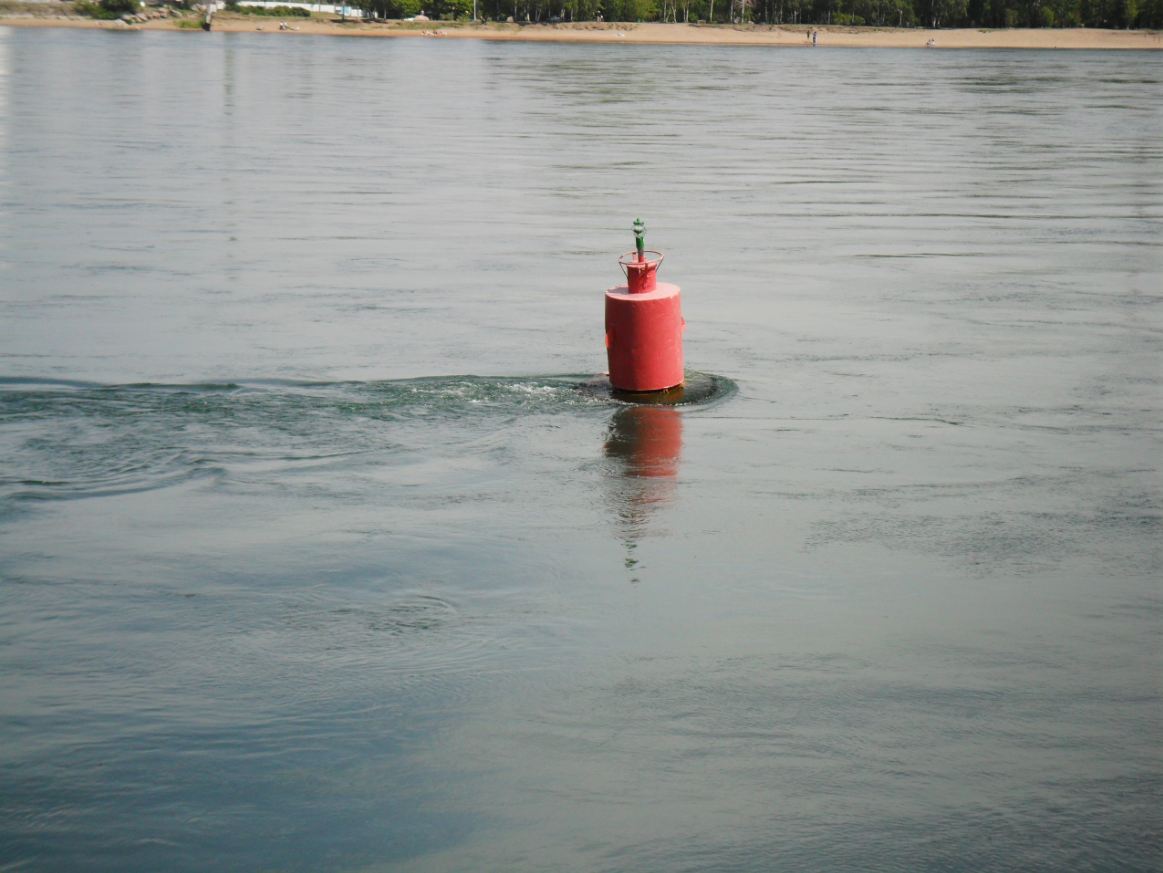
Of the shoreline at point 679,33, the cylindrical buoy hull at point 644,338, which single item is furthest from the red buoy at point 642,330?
the shoreline at point 679,33

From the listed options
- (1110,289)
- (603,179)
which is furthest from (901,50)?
(1110,289)

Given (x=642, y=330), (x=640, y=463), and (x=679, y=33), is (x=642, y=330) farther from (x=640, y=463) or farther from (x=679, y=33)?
(x=679, y=33)

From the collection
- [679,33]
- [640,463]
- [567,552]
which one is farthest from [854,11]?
[567,552]

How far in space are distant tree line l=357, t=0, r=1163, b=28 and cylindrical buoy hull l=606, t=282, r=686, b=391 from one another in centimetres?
17056

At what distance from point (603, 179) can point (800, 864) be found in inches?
808

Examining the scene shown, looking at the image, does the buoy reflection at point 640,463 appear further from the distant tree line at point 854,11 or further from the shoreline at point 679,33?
the distant tree line at point 854,11

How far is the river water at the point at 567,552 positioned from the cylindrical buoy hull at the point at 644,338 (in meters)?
0.26

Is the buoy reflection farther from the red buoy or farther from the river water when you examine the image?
the red buoy

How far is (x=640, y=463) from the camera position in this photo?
909 centimetres

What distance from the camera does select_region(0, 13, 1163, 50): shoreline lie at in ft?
505

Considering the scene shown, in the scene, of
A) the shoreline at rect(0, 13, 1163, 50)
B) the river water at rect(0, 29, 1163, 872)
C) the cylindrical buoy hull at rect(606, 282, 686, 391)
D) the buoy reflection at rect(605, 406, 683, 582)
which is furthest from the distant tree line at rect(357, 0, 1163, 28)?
the buoy reflection at rect(605, 406, 683, 582)

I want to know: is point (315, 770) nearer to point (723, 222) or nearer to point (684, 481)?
point (684, 481)

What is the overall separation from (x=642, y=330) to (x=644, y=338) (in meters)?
0.08

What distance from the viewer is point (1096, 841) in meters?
4.96
